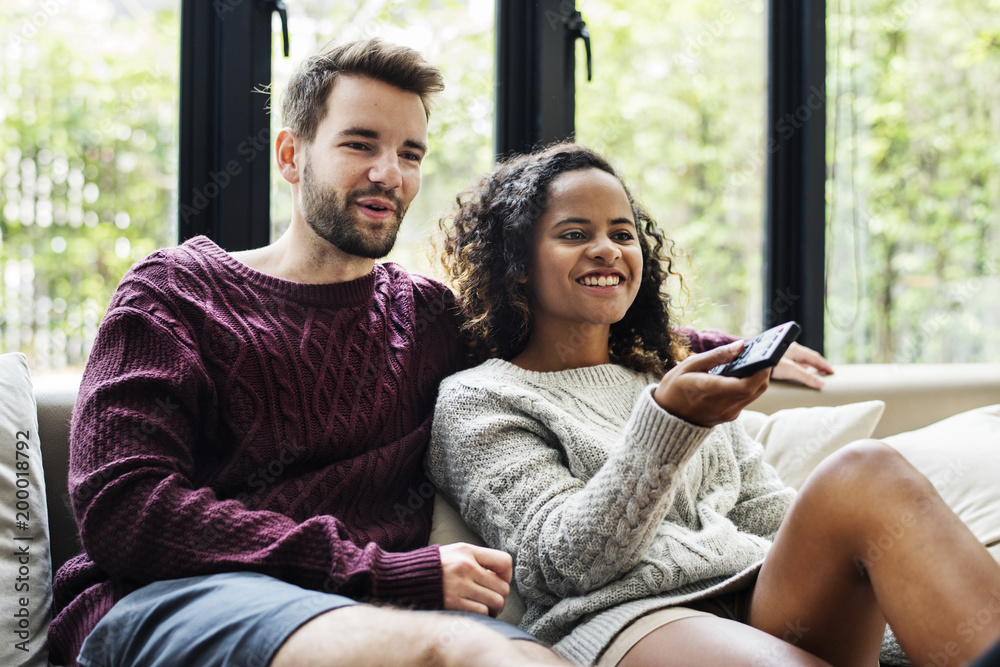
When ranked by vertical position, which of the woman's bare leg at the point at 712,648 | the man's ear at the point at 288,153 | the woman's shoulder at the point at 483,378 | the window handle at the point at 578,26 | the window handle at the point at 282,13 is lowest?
the woman's bare leg at the point at 712,648

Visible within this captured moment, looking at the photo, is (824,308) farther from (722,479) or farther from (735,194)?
(722,479)

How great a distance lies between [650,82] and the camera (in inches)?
107

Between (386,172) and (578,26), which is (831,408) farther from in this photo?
(578,26)

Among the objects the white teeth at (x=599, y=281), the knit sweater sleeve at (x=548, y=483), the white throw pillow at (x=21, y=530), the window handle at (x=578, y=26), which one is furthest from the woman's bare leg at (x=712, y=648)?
the window handle at (x=578, y=26)

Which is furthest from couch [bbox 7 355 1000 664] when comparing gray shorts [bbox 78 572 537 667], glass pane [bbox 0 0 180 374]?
glass pane [bbox 0 0 180 374]

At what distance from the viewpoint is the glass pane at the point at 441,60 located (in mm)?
1970

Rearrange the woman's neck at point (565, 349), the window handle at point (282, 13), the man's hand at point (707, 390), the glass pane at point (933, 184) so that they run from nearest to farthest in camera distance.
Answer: the man's hand at point (707, 390)
the woman's neck at point (565, 349)
the window handle at point (282, 13)
the glass pane at point (933, 184)

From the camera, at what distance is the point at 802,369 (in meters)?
1.87

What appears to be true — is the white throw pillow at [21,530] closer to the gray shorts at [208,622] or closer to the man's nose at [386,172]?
the gray shorts at [208,622]

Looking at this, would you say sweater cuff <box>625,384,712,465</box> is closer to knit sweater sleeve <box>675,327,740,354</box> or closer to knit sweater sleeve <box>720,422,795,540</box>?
knit sweater sleeve <box>720,422,795,540</box>

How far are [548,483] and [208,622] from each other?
0.49 meters

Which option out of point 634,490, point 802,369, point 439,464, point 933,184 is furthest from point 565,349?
point 933,184

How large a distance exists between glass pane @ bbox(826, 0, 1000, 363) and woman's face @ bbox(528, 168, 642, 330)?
1908 millimetres

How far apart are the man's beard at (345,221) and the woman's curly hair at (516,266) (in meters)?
0.20
